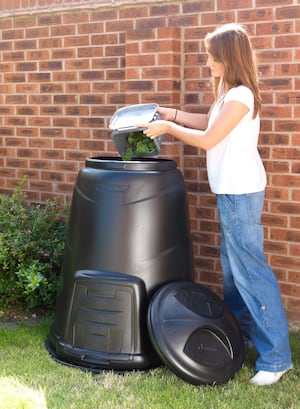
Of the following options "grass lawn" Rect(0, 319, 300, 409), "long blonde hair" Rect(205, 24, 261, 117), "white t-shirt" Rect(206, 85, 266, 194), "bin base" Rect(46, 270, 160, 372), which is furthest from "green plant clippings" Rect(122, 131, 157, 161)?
"grass lawn" Rect(0, 319, 300, 409)

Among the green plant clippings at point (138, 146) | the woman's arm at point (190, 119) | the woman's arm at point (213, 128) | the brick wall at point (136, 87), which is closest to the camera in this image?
the woman's arm at point (213, 128)

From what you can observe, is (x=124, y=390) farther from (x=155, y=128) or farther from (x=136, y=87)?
(x=136, y=87)

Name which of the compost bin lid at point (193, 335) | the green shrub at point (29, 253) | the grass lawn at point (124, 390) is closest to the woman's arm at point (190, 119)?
the compost bin lid at point (193, 335)

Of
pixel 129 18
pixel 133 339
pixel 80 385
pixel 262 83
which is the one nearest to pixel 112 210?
pixel 133 339

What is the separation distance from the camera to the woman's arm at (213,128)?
12.2 feet

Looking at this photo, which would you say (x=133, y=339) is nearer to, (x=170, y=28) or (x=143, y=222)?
(x=143, y=222)

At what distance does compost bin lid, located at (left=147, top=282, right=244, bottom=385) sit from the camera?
373cm

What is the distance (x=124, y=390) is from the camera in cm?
373

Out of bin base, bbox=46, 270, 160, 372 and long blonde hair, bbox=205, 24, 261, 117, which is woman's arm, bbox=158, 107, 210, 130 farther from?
bin base, bbox=46, 270, 160, 372

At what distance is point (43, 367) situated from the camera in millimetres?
4055

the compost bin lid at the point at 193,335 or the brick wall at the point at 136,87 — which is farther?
the brick wall at the point at 136,87

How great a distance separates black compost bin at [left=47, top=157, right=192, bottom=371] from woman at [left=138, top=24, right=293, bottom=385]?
0.96 feet

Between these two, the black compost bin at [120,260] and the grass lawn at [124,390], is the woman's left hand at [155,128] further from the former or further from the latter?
the grass lawn at [124,390]

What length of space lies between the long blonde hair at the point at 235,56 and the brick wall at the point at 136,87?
689 mm
